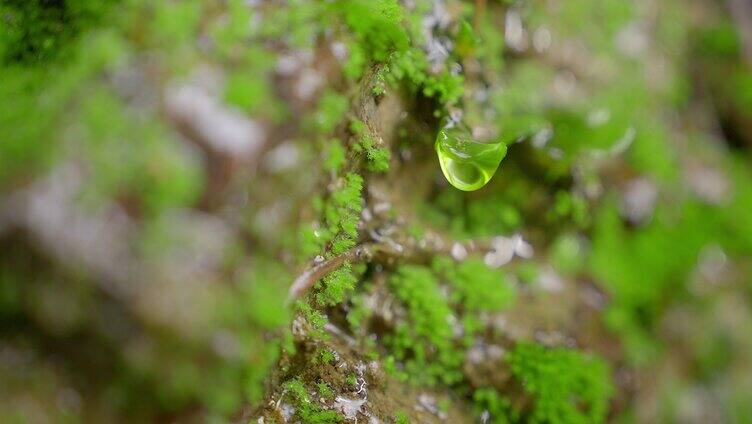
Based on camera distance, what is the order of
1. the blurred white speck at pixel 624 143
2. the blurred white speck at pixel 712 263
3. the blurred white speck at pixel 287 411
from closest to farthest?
the blurred white speck at pixel 287 411
the blurred white speck at pixel 624 143
the blurred white speck at pixel 712 263

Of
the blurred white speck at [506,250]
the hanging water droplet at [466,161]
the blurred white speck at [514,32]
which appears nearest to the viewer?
the hanging water droplet at [466,161]

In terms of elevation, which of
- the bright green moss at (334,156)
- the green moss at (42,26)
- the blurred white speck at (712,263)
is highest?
the green moss at (42,26)

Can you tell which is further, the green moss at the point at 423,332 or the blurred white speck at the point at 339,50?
the green moss at the point at 423,332

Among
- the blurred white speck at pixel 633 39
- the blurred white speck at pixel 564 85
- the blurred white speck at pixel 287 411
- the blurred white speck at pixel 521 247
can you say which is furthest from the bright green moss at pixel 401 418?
the blurred white speck at pixel 633 39

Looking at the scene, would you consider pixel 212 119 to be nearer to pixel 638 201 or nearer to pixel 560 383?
pixel 560 383

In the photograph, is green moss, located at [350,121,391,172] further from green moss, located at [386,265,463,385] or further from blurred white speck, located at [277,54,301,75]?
green moss, located at [386,265,463,385]

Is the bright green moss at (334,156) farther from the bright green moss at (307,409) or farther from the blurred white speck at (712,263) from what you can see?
the blurred white speck at (712,263)
